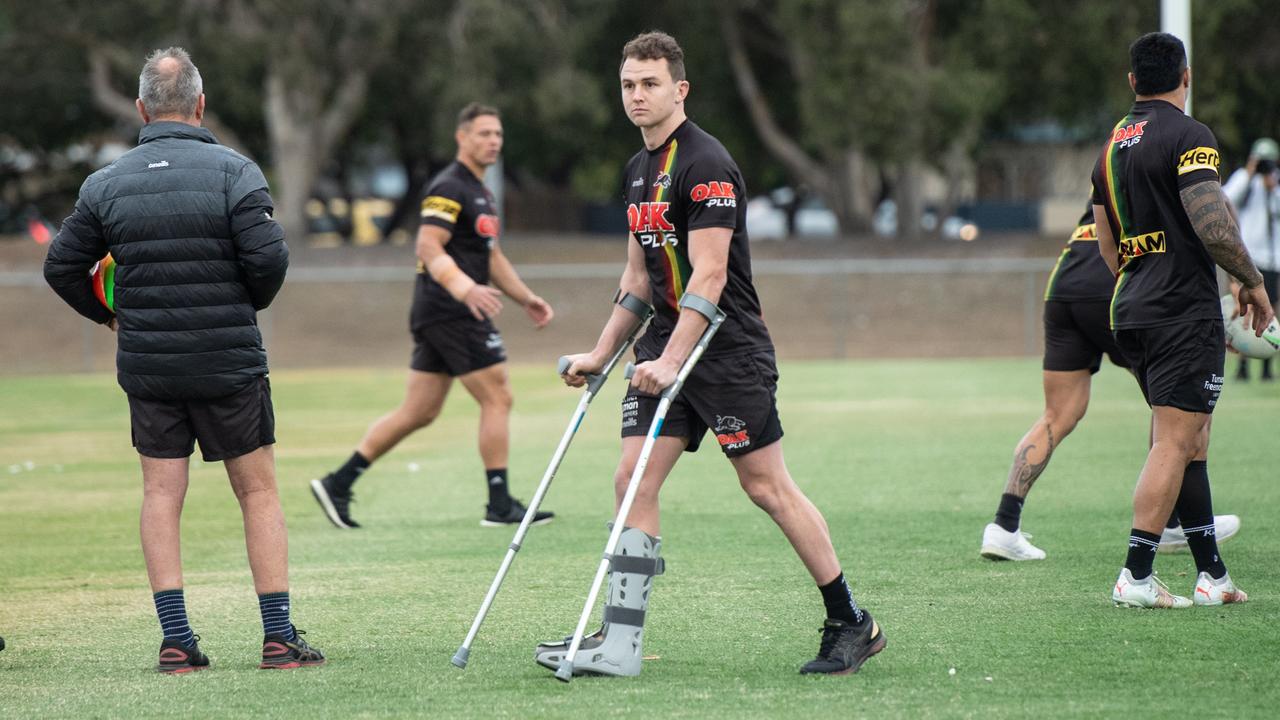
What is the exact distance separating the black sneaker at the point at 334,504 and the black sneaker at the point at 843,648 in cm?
450

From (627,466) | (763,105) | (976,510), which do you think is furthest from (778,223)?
(627,466)

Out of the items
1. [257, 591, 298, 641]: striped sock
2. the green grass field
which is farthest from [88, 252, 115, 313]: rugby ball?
the green grass field

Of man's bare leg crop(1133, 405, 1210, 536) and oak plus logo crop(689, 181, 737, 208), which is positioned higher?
oak plus logo crop(689, 181, 737, 208)

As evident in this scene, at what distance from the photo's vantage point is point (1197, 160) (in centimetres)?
628

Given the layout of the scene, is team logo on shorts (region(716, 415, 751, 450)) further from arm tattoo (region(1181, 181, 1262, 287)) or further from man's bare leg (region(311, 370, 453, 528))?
man's bare leg (region(311, 370, 453, 528))

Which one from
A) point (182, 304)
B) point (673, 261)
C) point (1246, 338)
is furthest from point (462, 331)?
point (1246, 338)

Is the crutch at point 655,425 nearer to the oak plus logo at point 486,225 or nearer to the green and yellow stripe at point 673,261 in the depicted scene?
the green and yellow stripe at point 673,261

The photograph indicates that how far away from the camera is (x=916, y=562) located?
7.73m

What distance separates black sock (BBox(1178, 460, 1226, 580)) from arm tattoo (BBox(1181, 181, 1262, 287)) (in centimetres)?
92

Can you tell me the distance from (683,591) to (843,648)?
1.67 metres

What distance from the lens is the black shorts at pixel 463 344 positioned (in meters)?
9.46

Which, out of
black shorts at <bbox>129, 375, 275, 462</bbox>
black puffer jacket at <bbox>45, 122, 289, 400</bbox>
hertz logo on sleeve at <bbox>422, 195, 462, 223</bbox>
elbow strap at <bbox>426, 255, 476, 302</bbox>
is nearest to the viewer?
black puffer jacket at <bbox>45, 122, 289, 400</bbox>

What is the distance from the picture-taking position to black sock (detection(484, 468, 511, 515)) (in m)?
9.48

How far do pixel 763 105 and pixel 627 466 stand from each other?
3172 centimetres
